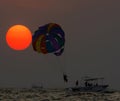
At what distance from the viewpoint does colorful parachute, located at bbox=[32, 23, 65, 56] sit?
271 feet

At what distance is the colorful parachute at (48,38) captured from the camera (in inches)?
3255

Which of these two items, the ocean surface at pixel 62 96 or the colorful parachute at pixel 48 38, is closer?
the ocean surface at pixel 62 96

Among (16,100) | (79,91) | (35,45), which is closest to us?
(16,100)

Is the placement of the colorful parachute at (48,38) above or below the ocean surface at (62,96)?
above

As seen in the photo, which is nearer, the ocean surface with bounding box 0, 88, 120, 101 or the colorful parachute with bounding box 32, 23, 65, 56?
the ocean surface with bounding box 0, 88, 120, 101

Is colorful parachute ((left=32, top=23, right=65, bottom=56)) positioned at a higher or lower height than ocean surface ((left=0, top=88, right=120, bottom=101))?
higher

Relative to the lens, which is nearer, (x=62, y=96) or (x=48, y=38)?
(x=48, y=38)

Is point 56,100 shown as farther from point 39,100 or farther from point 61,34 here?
point 61,34

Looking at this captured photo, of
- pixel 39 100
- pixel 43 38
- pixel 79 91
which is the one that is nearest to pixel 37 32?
pixel 43 38

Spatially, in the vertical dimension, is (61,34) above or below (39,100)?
above

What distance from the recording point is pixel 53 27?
3270 inches

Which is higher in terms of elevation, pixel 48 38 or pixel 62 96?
pixel 48 38

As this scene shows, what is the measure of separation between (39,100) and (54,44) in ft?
36.7

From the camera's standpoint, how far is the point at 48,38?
273 ft
